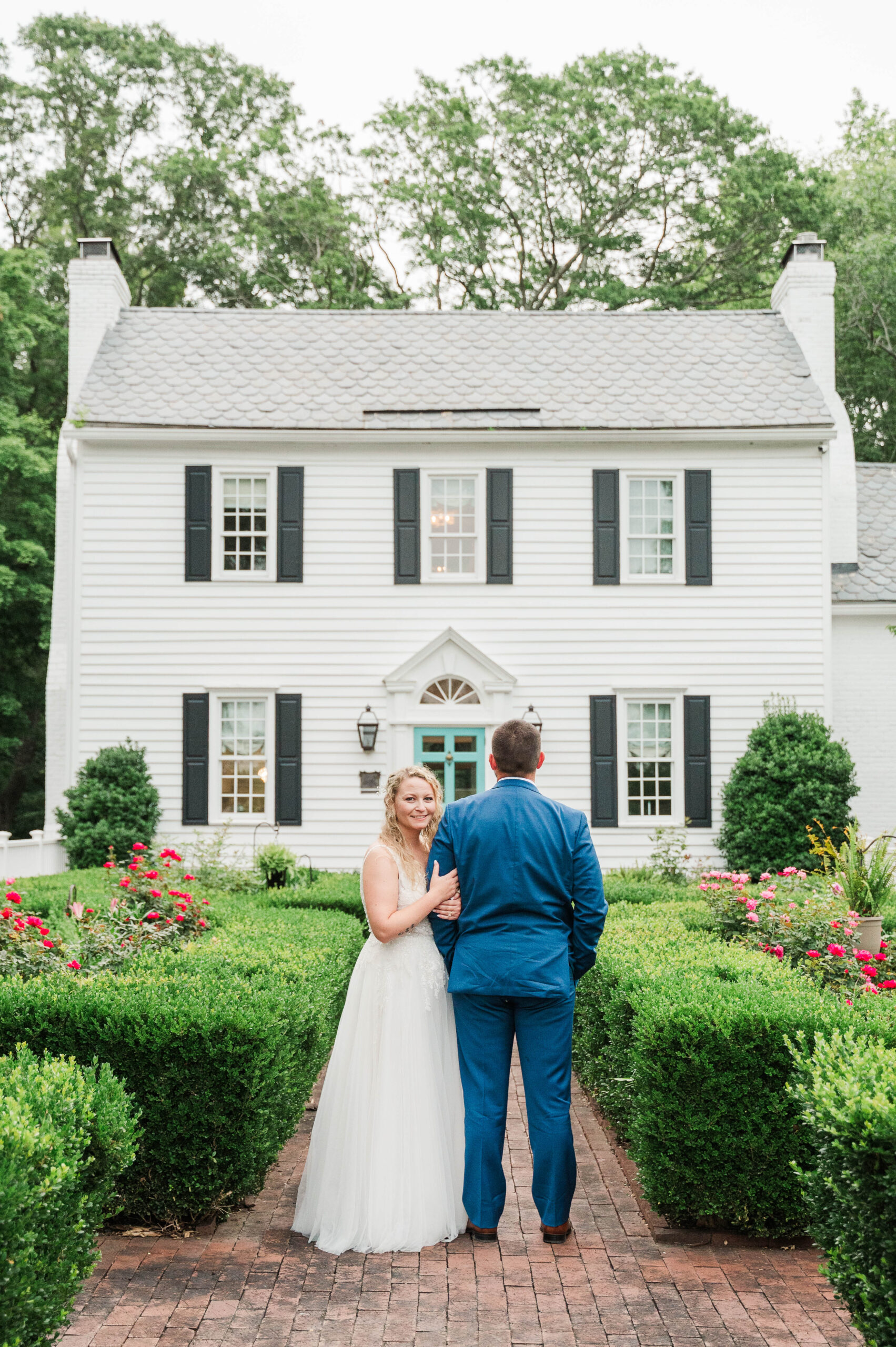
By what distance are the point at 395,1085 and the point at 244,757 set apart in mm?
11438

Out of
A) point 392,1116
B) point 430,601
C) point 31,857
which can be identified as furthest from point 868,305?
point 392,1116

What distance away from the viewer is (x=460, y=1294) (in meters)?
4.22

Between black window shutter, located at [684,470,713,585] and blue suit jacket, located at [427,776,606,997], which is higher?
black window shutter, located at [684,470,713,585]

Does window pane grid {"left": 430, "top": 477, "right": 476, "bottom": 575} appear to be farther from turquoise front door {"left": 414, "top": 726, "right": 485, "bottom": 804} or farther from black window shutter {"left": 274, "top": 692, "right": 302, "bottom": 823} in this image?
black window shutter {"left": 274, "top": 692, "right": 302, "bottom": 823}

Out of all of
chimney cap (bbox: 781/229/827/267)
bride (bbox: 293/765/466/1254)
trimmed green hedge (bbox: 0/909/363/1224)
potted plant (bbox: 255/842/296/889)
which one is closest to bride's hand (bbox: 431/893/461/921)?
bride (bbox: 293/765/466/1254)

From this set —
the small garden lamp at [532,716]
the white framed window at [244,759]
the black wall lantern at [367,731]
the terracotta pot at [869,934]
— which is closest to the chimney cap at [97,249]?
the white framed window at [244,759]

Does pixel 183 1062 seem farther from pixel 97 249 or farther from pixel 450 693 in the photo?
pixel 97 249

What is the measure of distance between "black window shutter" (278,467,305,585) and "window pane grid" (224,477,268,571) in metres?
0.23

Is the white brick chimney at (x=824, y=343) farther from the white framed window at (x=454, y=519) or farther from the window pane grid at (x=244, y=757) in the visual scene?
the window pane grid at (x=244, y=757)

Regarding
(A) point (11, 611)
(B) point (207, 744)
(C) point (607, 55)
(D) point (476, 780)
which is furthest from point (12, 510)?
(C) point (607, 55)

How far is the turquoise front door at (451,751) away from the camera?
52.2 feet

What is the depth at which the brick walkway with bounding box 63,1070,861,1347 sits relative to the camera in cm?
389

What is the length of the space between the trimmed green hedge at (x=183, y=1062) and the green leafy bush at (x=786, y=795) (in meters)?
10.6

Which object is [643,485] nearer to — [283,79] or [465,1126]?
[465,1126]
